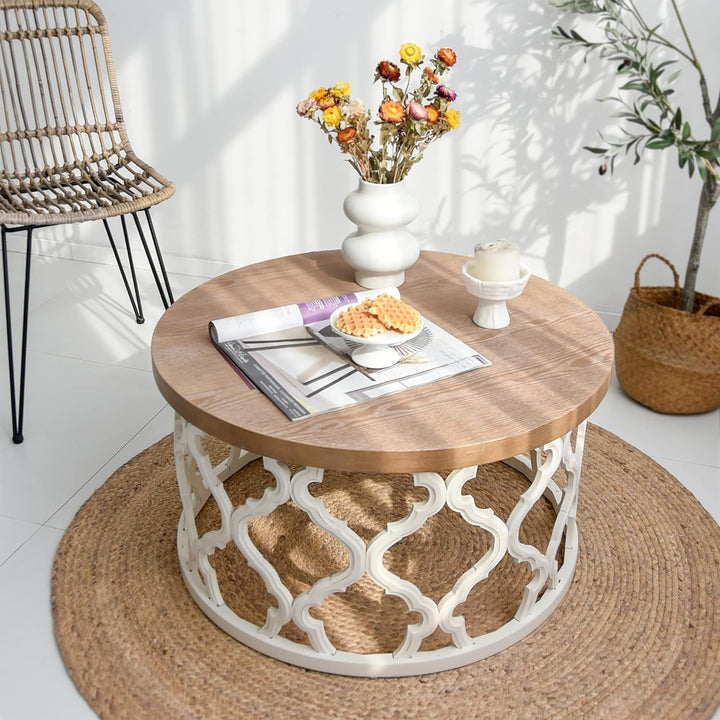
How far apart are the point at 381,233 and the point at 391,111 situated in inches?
9.5

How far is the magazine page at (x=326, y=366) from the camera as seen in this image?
133 cm

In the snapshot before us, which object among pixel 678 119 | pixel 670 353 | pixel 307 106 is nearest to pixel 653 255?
pixel 670 353

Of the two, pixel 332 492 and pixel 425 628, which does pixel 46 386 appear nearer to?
pixel 332 492

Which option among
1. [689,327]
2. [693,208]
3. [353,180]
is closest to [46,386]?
[353,180]

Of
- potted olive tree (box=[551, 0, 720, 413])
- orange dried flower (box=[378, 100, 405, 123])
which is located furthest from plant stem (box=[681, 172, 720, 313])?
orange dried flower (box=[378, 100, 405, 123])

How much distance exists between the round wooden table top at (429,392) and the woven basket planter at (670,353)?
475 mm

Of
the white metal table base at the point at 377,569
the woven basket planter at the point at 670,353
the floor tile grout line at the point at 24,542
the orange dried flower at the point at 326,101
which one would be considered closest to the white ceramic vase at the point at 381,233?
the orange dried flower at the point at 326,101

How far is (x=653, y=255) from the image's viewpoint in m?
2.10

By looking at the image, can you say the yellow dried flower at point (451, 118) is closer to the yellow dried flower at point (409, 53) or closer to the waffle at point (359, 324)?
the yellow dried flower at point (409, 53)

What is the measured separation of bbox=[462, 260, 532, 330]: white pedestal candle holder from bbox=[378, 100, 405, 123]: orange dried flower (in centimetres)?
30

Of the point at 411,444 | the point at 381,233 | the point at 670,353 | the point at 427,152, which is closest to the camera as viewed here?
the point at 411,444

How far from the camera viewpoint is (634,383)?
216cm

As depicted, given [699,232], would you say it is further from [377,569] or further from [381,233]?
[377,569]

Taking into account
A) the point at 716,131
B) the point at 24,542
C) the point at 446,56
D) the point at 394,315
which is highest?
the point at 446,56
